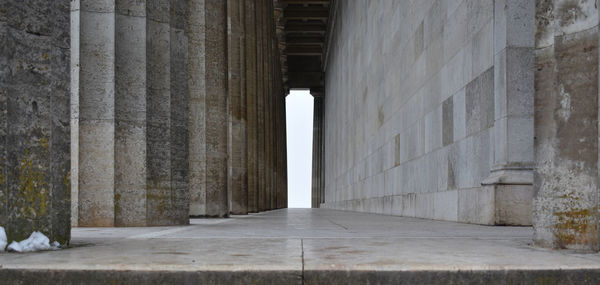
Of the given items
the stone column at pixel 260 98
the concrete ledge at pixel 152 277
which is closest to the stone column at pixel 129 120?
the concrete ledge at pixel 152 277

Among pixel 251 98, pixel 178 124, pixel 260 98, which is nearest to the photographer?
pixel 178 124

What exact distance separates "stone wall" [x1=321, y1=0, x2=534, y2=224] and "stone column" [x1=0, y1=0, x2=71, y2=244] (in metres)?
6.05

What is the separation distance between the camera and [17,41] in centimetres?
470

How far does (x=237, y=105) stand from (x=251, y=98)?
3.26m

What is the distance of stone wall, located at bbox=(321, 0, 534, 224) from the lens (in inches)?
334

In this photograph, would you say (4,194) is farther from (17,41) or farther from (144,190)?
(144,190)

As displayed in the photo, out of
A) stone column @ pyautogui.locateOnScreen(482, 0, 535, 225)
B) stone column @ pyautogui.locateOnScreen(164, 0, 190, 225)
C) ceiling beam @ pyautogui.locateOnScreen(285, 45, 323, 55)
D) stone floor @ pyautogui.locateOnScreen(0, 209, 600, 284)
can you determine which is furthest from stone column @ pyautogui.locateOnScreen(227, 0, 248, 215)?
ceiling beam @ pyautogui.locateOnScreen(285, 45, 323, 55)

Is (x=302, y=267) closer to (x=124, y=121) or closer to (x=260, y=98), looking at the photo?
(x=124, y=121)

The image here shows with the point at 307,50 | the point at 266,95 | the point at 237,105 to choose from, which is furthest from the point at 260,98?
the point at 307,50

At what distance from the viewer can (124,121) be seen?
8727 millimetres

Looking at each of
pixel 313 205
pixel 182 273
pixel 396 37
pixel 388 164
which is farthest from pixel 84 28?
pixel 313 205

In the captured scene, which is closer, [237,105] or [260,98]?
[237,105]

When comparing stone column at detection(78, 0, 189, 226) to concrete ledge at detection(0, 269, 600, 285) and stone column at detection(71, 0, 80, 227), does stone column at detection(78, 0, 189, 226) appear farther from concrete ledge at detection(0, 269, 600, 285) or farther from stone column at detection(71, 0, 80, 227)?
concrete ledge at detection(0, 269, 600, 285)

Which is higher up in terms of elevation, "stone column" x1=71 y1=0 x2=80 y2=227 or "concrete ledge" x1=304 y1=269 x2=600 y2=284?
"stone column" x1=71 y1=0 x2=80 y2=227
